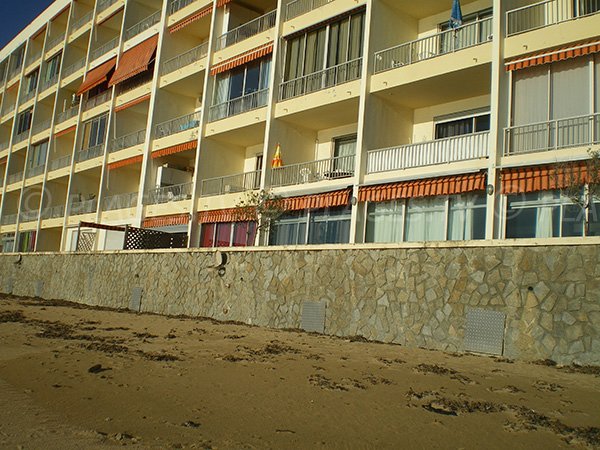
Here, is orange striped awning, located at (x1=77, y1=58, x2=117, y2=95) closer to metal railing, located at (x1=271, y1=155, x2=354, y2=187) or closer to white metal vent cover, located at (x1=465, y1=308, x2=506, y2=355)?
metal railing, located at (x1=271, y1=155, x2=354, y2=187)

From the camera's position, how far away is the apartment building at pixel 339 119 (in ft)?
46.4

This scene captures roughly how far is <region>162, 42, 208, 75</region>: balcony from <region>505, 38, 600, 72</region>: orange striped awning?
1525 cm

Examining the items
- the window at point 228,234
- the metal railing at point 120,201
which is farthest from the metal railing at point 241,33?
the metal railing at point 120,201

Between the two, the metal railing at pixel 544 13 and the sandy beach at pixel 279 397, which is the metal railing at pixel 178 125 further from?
the sandy beach at pixel 279 397

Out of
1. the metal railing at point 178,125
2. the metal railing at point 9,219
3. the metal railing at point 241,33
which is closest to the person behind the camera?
the metal railing at point 241,33

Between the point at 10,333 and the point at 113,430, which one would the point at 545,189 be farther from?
the point at 10,333

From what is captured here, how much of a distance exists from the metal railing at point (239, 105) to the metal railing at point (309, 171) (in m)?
3.02

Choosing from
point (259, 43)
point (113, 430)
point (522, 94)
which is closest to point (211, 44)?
point (259, 43)

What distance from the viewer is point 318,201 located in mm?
18516

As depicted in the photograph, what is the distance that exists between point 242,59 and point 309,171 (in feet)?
20.7

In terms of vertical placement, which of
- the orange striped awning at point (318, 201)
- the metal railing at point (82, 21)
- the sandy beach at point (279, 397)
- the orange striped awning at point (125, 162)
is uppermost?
the metal railing at point (82, 21)

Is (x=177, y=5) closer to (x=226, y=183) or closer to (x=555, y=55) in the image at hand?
(x=226, y=183)

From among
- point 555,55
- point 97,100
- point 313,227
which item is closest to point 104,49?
point 97,100

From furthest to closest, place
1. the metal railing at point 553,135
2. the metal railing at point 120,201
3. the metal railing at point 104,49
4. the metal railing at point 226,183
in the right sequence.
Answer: the metal railing at point 104,49, the metal railing at point 120,201, the metal railing at point 226,183, the metal railing at point 553,135
